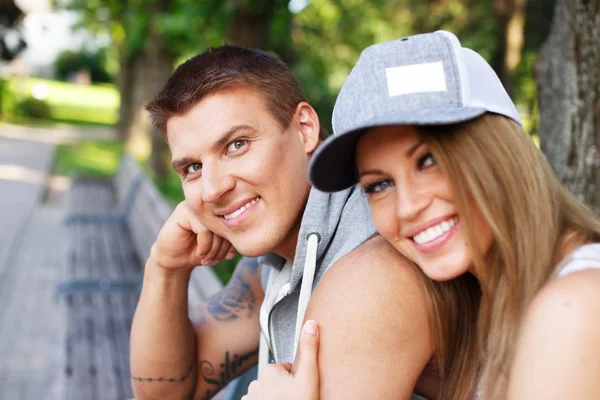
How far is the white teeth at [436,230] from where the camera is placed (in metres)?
1.85

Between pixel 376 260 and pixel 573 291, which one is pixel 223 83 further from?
pixel 573 291

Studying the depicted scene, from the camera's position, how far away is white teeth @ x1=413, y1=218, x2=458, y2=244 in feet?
6.07

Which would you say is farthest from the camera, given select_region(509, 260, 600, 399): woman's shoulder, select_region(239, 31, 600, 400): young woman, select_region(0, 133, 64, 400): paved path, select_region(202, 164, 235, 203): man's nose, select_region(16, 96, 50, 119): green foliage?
select_region(16, 96, 50, 119): green foliage

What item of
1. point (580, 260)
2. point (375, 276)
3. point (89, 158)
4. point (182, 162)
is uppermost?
point (182, 162)

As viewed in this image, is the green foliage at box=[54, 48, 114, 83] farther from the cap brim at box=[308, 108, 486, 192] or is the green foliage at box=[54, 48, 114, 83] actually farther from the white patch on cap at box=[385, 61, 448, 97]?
the white patch on cap at box=[385, 61, 448, 97]

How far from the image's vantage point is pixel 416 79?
5.96 ft

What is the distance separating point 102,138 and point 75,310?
1810 centimetres

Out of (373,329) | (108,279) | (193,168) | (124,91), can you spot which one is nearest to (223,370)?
(193,168)

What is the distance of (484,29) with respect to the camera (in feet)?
51.8

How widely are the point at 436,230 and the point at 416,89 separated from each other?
0.33 meters

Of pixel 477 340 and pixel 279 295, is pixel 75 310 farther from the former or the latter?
pixel 477 340

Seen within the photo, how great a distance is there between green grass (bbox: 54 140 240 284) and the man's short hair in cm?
804

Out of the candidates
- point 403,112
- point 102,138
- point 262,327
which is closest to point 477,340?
point 403,112

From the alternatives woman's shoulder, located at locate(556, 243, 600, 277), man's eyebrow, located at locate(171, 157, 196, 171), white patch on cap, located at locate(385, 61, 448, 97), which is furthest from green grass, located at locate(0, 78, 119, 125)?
woman's shoulder, located at locate(556, 243, 600, 277)
